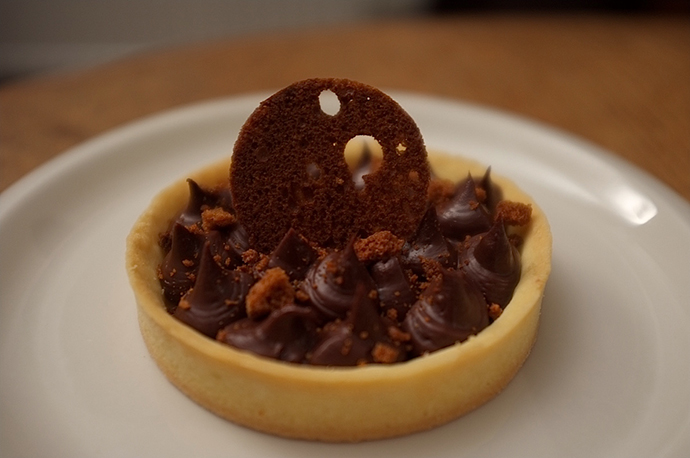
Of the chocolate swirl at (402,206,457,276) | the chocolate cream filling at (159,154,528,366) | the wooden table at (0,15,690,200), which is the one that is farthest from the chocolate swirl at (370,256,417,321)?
the wooden table at (0,15,690,200)

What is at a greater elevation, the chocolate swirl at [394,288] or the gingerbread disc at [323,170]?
the gingerbread disc at [323,170]

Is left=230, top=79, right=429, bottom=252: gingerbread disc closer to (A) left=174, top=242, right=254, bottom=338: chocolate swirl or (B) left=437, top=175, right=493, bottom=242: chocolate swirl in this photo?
(B) left=437, top=175, right=493, bottom=242: chocolate swirl

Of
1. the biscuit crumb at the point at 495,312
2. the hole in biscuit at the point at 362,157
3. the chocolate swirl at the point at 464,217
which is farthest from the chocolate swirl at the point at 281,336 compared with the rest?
the hole in biscuit at the point at 362,157

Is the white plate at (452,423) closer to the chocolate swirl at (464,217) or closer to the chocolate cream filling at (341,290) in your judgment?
the chocolate cream filling at (341,290)

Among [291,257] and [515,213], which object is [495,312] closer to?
[515,213]

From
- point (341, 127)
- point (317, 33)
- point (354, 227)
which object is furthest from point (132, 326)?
point (317, 33)

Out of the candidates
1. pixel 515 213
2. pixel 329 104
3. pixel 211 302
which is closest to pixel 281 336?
pixel 211 302

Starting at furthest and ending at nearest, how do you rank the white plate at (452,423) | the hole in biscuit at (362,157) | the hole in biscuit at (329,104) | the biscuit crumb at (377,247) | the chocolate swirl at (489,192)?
the hole in biscuit at (329,104)
the hole in biscuit at (362,157)
the chocolate swirl at (489,192)
the biscuit crumb at (377,247)
the white plate at (452,423)
